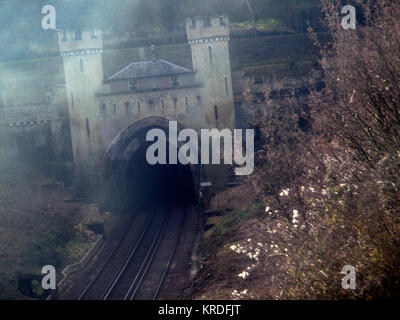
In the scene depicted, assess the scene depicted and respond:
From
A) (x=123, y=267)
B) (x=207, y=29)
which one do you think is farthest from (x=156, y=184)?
(x=123, y=267)

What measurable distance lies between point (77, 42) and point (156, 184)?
11170mm

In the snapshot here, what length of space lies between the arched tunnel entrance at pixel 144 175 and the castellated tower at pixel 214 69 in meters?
2.78

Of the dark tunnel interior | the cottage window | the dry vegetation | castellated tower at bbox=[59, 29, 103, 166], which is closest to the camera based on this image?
the dry vegetation

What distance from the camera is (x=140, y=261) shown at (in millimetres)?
21312

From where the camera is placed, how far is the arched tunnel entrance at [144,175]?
2687cm

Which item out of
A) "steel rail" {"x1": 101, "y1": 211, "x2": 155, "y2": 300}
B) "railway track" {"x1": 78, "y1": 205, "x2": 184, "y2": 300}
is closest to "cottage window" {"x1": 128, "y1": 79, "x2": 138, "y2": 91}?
"railway track" {"x1": 78, "y1": 205, "x2": 184, "y2": 300}

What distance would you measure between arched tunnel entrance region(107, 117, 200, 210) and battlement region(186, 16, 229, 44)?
4.96m

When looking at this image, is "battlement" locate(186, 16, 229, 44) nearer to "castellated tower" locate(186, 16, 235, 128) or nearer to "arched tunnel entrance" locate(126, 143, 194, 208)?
"castellated tower" locate(186, 16, 235, 128)

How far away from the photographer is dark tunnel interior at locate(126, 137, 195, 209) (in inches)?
1171

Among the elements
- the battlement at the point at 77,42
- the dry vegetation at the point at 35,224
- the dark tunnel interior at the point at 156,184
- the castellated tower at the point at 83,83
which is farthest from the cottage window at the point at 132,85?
the dry vegetation at the point at 35,224

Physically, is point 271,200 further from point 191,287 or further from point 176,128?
point 176,128

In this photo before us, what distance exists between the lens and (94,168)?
27219 mm

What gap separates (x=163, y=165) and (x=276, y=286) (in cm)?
2398

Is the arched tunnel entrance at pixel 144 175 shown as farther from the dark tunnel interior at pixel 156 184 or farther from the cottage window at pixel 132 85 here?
the cottage window at pixel 132 85
